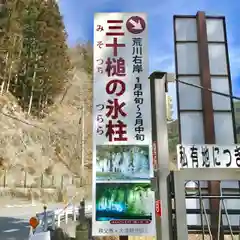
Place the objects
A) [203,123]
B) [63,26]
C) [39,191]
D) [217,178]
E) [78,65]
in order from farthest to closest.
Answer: [78,65], [63,26], [39,191], [203,123], [217,178]

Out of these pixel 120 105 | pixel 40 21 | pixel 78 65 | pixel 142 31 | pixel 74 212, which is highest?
pixel 78 65

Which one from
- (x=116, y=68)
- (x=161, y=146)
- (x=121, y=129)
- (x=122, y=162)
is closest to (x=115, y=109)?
(x=121, y=129)

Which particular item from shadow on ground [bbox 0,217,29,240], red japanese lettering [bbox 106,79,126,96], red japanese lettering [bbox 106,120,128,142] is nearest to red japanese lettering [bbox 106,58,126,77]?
red japanese lettering [bbox 106,79,126,96]

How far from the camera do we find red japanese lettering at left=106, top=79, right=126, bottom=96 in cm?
711

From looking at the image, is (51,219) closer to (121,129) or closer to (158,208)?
(121,129)

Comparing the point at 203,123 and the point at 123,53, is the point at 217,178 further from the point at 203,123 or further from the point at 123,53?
the point at 123,53

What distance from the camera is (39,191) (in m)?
32.5

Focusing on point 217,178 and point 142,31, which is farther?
point 142,31

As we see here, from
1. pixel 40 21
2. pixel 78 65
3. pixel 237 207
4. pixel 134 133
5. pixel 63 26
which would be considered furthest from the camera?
pixel 78 65

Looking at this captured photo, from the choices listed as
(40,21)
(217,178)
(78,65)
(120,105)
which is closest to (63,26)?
(40,21)

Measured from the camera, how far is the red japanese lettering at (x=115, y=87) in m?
7.11

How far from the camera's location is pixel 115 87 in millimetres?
7125

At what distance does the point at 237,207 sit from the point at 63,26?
38970 millimetres

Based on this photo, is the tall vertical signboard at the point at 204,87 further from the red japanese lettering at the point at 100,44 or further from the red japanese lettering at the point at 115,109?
the red japanese lettering at the point at 100,44
